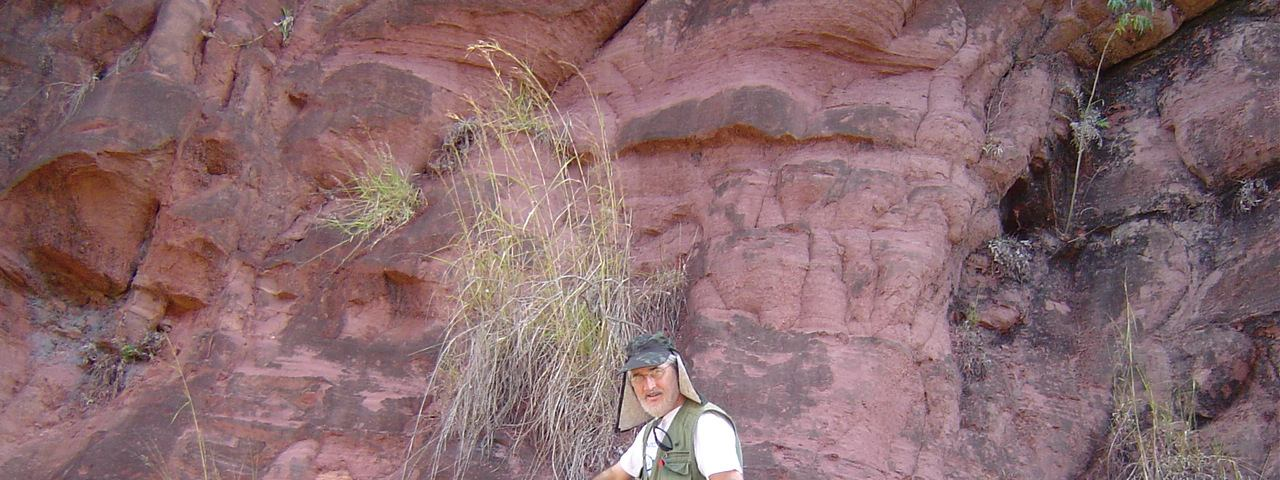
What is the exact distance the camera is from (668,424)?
3.05 m

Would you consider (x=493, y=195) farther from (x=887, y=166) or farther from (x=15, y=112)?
(x=15, y=112)

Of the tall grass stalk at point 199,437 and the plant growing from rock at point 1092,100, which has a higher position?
the plant growing from rock at point 1092,100

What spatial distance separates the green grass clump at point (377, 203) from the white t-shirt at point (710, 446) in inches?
108

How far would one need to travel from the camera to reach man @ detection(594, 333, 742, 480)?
2914 millimetres

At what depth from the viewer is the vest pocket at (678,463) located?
2951mm

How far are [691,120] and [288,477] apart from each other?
2670 millimetres

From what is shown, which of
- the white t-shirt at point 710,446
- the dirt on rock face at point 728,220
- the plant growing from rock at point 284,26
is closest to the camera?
the white t-shirt at point 710,446

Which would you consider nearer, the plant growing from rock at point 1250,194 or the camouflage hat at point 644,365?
the camouflage hat at point 644,365

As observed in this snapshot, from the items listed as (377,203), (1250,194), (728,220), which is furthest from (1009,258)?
Answer: (377,203)

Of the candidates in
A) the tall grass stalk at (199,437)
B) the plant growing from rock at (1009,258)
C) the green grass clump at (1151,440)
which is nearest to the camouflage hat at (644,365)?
the green grass clump at (1151,440)

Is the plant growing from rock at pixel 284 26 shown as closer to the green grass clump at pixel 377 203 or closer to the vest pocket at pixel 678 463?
the green grass clump at pixel 377 203

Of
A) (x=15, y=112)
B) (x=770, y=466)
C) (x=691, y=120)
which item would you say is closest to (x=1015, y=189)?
(x=691, y=120)

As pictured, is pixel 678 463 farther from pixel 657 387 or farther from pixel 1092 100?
pixel 1092 100

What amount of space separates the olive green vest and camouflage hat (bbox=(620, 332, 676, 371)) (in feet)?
0.55
